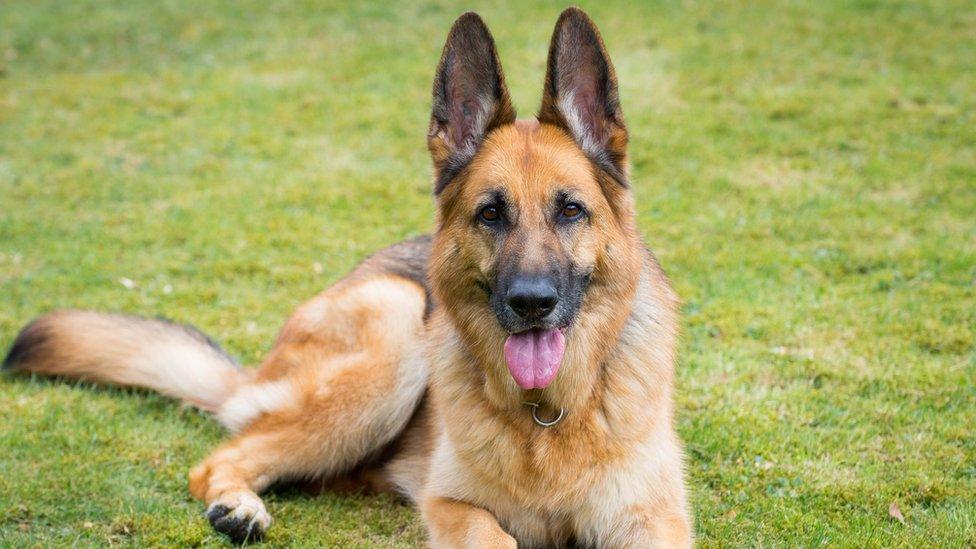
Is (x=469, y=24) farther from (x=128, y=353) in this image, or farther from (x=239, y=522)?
(x=128, y=353)

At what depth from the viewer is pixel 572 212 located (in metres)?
4.14

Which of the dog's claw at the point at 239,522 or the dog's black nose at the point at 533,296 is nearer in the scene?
the dog's black nose at the point at 533,296

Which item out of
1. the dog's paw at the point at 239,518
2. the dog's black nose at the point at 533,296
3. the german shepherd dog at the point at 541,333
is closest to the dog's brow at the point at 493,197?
the german shepherd dog at the point at 541,333

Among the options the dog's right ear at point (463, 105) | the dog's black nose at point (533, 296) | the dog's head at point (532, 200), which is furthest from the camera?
the dog's right ear at point (463, 105)

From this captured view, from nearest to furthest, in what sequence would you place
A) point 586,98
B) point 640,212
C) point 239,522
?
point 586,98 → point 239,522 → point 640,212

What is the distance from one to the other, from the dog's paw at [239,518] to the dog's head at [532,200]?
140 cm

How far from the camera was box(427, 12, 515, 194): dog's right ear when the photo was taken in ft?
14.1

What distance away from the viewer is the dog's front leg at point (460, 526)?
159 inches

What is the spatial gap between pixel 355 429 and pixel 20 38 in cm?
1467

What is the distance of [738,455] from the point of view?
17.2 ft

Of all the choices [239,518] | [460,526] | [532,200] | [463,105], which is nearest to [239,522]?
[239,518]

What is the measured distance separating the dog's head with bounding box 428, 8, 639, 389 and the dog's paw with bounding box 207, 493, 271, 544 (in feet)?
4.58

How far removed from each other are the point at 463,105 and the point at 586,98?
1.90 feet

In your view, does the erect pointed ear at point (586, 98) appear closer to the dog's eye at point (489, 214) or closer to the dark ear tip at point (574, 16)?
the dark ear tip at point (574, 16)
